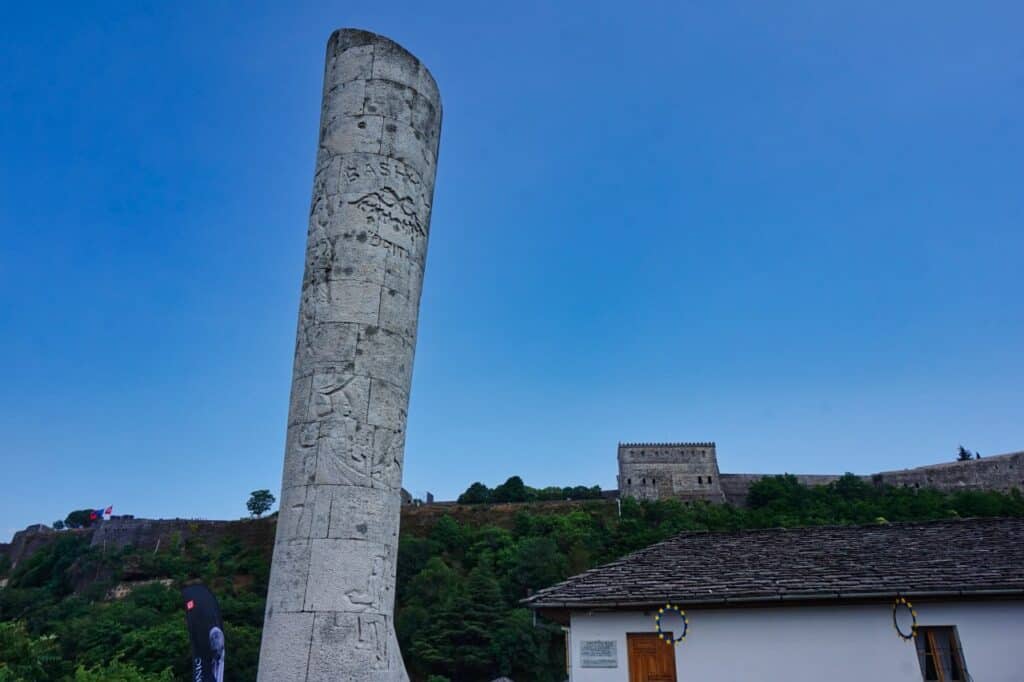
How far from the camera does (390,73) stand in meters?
7.29

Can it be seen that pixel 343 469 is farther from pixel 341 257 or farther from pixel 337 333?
pixel 341 257

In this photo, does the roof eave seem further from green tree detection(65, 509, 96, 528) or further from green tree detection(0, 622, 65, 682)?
green tree detection(65, 509, 96, 528)

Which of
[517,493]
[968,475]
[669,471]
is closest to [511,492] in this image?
[517,493]

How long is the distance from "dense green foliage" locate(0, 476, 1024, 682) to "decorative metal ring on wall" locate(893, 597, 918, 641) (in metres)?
18.3

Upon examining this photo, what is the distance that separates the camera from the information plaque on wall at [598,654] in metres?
11.5

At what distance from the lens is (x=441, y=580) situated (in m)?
47.1

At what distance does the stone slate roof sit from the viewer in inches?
424

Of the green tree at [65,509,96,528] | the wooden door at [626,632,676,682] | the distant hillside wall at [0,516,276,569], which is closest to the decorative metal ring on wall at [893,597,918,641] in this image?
the wooden door at [626,632,676,682]

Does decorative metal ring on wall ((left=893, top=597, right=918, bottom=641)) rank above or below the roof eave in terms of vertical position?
below

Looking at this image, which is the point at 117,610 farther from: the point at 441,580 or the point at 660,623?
the point at 660,623

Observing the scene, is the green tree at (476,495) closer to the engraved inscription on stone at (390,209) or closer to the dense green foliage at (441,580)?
the dense green foliage at (441,580)

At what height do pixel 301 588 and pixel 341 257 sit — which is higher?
pixel 341 257

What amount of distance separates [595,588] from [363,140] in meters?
8.93

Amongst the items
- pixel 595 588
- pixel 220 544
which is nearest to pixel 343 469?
pixel 595 588
